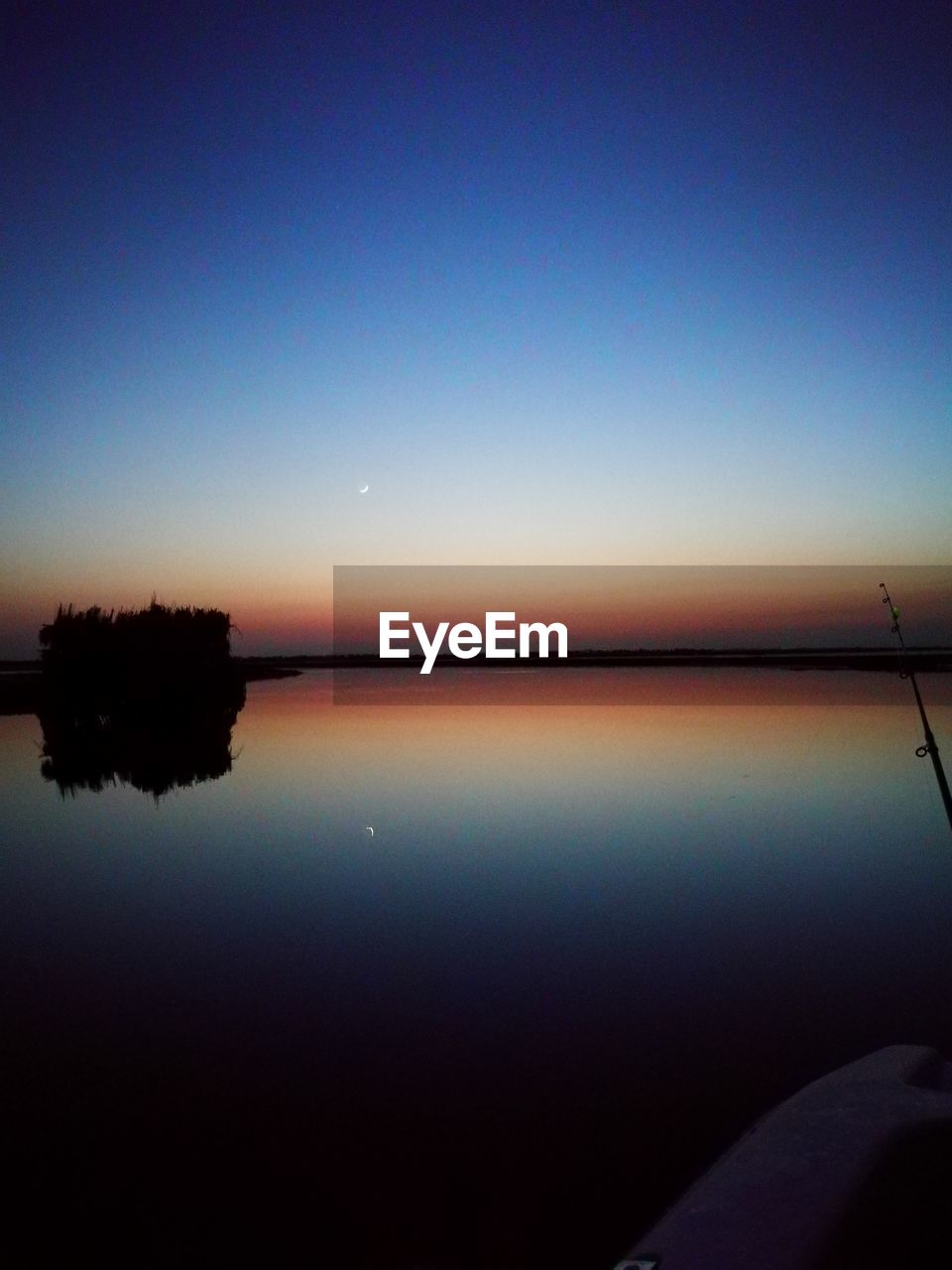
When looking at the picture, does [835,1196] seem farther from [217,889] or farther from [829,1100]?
[217,889]

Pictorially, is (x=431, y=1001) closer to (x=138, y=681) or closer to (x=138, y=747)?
(x=138, y=747)

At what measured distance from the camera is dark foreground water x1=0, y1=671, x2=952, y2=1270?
4.80 m

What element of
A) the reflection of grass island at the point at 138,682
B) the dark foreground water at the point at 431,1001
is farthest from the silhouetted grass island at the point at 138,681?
the dark foreground water at the point at 431,1001

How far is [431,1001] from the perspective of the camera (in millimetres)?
7844

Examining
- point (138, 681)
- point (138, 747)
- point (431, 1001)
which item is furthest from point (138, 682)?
point (431, 1001)

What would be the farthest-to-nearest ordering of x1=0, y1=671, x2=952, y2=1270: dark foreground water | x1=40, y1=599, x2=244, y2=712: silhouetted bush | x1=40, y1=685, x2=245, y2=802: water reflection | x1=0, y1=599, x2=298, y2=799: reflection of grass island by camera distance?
x1=40, y1=599, x2=244, y2=712: silhouetted bush
x1=0, y1=599, x2=298, y2=799: reflection of grass island
x1=40, y1=685, x2=245, y2=802: water reflection
x1=0, y1=671, x2=952, y2=1270: dark foreground water

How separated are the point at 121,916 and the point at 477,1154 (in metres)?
6.84

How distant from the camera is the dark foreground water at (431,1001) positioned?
4805 mm

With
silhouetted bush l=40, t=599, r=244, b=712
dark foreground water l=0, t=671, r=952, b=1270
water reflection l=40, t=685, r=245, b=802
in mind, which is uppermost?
silhouetted bush l=40, t=599, r=244, b=712

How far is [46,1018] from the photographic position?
7.55 metres

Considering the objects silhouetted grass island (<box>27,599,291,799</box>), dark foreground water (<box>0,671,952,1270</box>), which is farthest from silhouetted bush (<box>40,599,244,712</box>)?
dark foreground water (<box>0,671,952,1270</box>)

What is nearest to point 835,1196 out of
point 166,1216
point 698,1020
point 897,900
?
point 166,1216

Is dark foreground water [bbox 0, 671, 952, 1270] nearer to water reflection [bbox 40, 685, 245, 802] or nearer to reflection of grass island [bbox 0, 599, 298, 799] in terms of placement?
water reflection [bbox 40, 685, 245, 802]

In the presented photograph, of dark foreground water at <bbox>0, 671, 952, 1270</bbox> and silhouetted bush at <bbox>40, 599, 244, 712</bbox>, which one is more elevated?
silhouetted bush at <bbox>40, 599, 244, 712</bbox>
